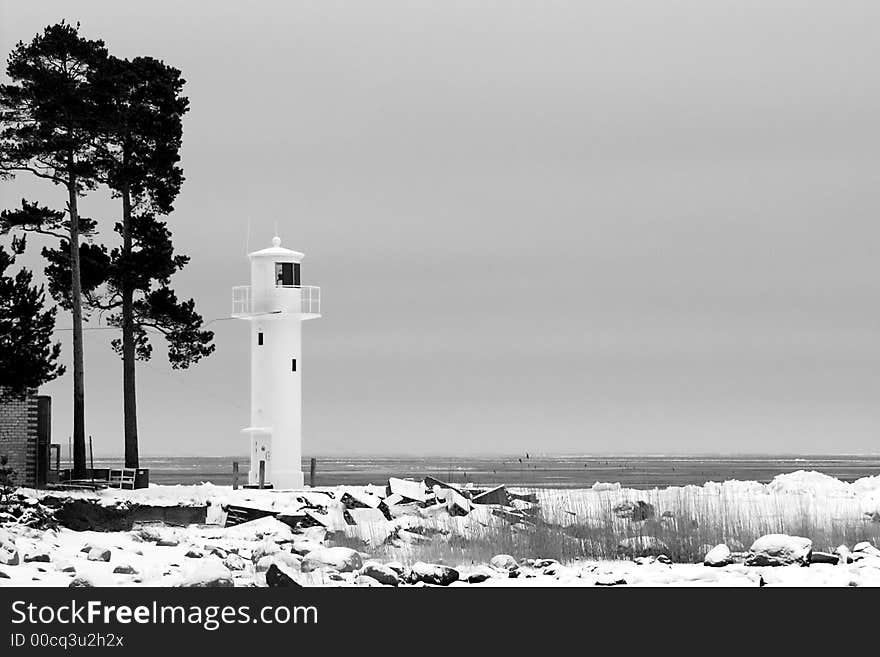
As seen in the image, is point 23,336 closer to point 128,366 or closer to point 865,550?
point 128,366

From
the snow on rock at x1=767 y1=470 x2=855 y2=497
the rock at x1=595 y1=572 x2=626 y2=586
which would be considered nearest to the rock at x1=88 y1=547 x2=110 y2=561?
the rock at x1=595 y1=572 x2=626 y2=586

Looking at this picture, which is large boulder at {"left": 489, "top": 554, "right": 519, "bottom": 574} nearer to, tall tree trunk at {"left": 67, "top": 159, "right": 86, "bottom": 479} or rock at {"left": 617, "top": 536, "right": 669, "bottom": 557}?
rock at {"left": 617, "top": 536, "right": 669, "bottom": 557}

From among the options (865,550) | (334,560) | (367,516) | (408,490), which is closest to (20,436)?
(408,490)

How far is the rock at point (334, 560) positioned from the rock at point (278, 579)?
1.40 metres

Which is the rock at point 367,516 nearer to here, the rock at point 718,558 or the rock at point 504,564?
the rock at point 504,564

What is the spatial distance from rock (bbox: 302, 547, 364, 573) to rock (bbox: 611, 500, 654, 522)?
7400 mm

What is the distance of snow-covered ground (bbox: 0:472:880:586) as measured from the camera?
19.7m

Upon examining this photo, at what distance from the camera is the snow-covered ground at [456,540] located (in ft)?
64.6

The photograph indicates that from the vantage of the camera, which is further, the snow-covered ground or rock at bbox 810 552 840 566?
rock at bbox 810 552 840 566

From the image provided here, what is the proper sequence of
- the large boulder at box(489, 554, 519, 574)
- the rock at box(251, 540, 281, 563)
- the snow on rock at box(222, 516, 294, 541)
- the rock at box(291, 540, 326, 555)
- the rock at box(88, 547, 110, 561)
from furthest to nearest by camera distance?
the snow on rock at box(222, 516, 294, 541) → the rock at box(291, 540, 326, 555) → the rock at box(251, 540, 281, 563) → the rock at box(88, 547, 110, 561) → the large boulder at box(489, 554, 519, 574)

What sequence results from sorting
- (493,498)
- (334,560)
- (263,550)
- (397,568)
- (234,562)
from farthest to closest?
(493,498), (263,550), (234,562), (334,560), (397,568)

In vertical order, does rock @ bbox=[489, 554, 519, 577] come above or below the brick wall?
below

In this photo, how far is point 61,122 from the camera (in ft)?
123

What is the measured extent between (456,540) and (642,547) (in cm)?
416
